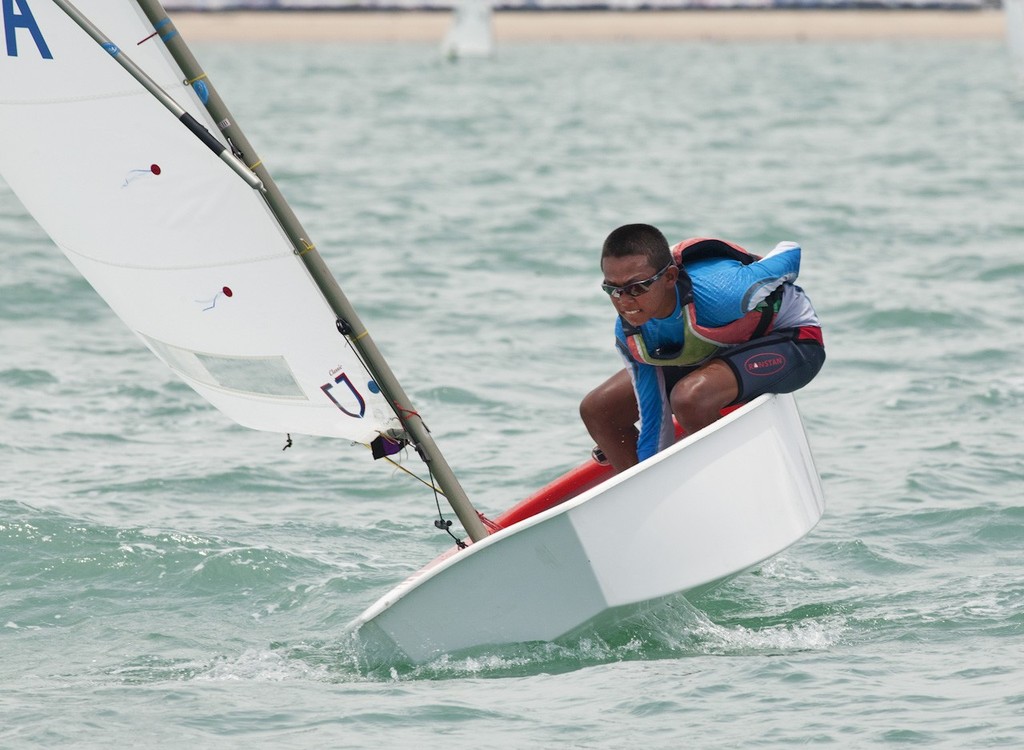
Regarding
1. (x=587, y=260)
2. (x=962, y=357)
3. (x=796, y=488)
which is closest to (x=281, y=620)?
(x=796, y=488)

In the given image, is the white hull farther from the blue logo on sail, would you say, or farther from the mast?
the blue logo on sail

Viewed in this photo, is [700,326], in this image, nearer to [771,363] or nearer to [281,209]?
[771,363]

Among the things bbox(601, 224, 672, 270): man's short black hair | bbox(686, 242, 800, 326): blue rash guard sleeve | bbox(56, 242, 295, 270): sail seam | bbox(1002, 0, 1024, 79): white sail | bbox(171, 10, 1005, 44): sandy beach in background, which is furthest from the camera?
bbox(171, 10, 1005, 44): sandy beach in background

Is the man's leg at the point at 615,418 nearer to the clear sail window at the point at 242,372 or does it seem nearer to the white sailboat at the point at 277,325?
the white sailboat at the point at 277,325

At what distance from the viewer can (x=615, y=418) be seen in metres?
5.05

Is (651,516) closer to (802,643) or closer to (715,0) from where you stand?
(802,643)

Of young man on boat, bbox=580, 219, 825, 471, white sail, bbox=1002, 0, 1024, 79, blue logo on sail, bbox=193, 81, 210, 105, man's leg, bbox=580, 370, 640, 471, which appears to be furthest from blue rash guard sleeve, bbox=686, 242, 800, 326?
white sail, bbox=1002, 0, 1024, 79

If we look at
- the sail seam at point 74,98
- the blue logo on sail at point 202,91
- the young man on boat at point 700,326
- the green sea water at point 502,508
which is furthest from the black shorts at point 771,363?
the sail seam at point 74,98

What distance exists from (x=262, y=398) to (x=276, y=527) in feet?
5.01

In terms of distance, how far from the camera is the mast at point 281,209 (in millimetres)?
4176

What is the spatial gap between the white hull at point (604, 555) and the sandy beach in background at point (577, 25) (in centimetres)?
6401

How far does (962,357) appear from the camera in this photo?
28.9 ft

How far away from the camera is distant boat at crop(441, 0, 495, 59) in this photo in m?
50.5

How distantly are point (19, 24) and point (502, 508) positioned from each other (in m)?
2.83
